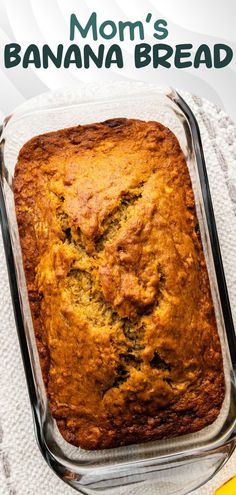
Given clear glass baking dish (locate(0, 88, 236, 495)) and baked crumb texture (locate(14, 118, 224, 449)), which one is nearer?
baked crumb texture (locate(14, 118, 224, 449))

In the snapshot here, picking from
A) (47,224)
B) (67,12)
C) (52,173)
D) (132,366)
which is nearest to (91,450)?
(132,366)

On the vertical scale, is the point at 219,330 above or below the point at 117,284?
below

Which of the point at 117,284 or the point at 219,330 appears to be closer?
the point at 117,284

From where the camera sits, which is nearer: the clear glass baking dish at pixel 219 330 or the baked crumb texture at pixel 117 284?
the baked crumb texture at pixel 117 284
